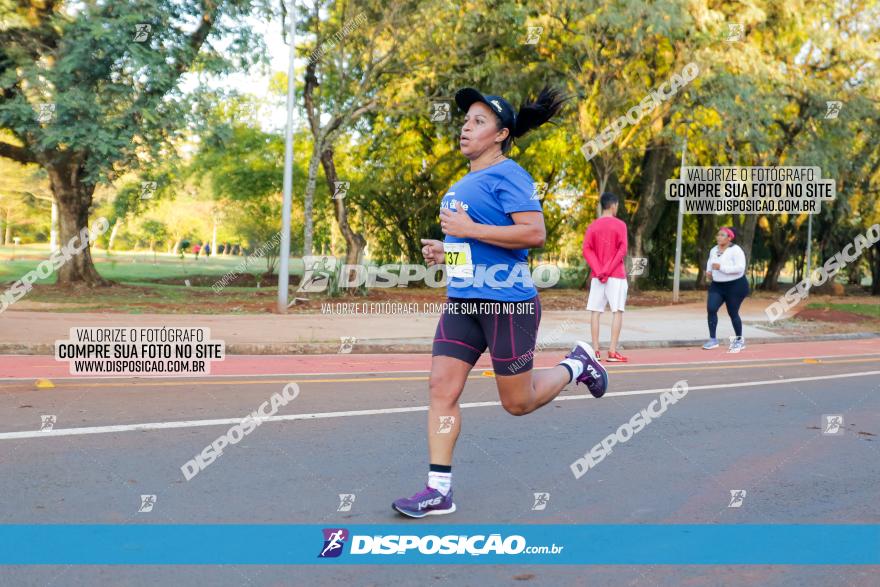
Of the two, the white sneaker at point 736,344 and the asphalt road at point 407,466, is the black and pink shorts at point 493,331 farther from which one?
the white sneaker at point 736,344

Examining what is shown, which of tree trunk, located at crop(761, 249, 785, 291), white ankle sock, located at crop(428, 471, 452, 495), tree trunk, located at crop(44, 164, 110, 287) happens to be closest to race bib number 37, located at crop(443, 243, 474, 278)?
white ankle sock, located at crop(428, 471, 452, 495)

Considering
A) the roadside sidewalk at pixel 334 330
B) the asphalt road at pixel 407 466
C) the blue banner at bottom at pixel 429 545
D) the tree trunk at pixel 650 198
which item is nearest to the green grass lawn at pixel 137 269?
the tree trunk at pixel 650 198

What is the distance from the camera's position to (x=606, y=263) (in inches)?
411

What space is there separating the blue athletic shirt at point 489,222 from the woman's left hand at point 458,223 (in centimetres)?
7

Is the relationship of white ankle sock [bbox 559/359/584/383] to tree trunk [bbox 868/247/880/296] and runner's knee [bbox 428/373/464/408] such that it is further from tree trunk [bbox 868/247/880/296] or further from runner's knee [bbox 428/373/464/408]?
tree trunk [bbox 868/247/880/296]

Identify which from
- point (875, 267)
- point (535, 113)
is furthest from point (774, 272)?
point (535, 113)

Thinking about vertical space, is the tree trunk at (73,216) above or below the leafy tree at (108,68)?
below

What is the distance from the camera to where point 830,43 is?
2661 cm

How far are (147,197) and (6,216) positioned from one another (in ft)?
181

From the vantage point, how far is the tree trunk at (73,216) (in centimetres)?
2180

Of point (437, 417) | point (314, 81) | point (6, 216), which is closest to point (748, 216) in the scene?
point (314, 81)

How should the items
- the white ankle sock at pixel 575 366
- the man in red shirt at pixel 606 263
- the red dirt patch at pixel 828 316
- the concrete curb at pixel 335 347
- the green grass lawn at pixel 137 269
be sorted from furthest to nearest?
1. the green grass lawn at pixel 137 269
2. the red dirt patch at pixel 828 316
3. the concrete curb at pixel 335 347
4. the man in red shirt at pixel 606 263
5. the white ankle sock at pixel 575 366

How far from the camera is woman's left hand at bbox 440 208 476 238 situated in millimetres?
4137

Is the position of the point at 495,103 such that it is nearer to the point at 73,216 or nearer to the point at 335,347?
the point at 335,347
